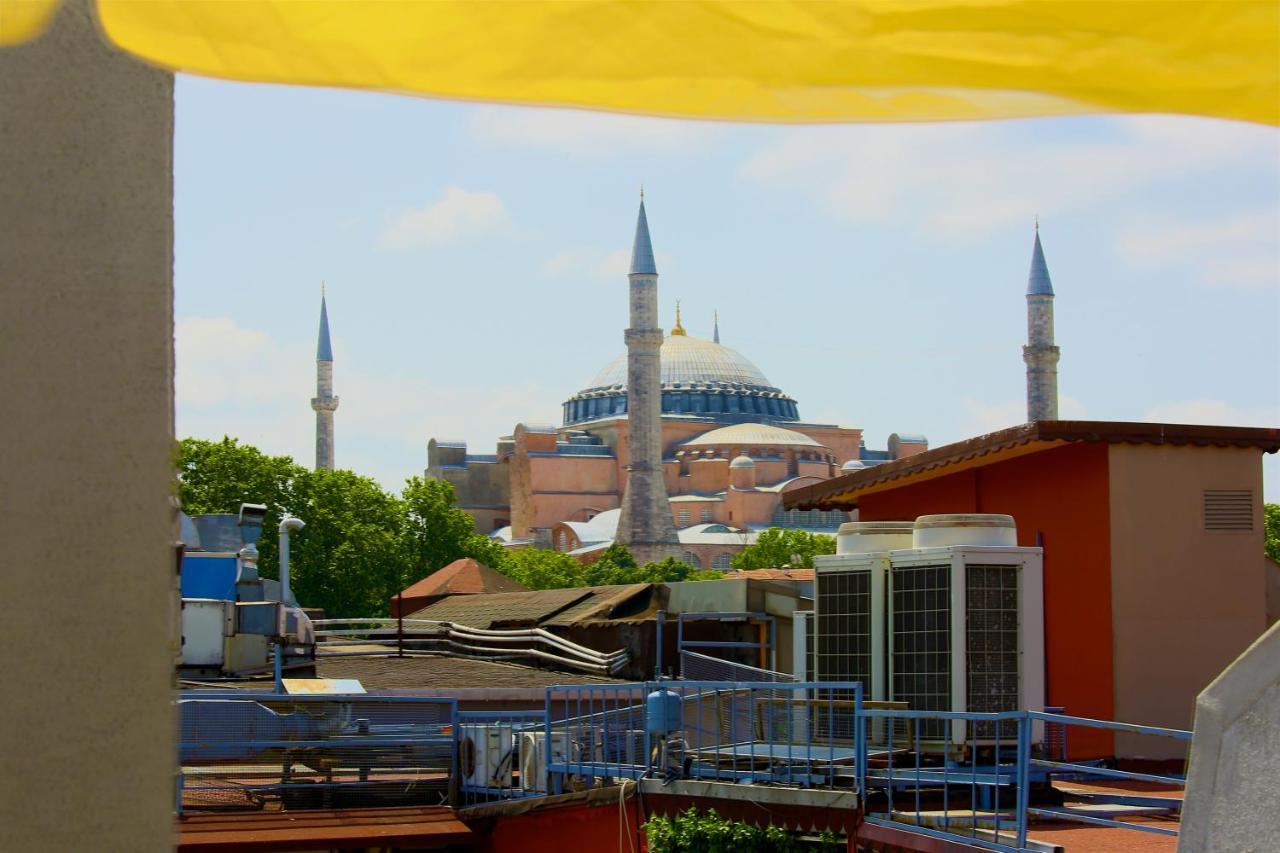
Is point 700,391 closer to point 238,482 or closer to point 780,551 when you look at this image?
point 780,551

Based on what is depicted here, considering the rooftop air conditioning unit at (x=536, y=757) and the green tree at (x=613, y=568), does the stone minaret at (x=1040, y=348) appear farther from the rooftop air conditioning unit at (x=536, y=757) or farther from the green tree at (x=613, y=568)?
the rooftop air conditioning unit at (x=536, y=757)

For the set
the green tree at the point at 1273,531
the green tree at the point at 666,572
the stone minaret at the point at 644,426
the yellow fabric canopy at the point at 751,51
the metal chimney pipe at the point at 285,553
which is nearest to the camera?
the yellow fabric canopy at the point at 751,51

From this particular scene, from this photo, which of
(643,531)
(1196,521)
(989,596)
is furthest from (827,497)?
(643,531)

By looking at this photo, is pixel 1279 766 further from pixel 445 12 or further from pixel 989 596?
pixel 989 596

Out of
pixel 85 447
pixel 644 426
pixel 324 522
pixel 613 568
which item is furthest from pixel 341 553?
pixel 85 447

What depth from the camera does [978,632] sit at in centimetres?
928

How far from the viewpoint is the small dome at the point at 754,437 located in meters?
98.0

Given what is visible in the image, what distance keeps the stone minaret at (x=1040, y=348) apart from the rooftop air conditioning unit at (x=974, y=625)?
76.6m

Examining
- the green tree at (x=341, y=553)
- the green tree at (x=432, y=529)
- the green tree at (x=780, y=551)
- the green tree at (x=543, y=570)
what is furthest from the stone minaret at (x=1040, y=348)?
the green tree at (x=341, y=553)

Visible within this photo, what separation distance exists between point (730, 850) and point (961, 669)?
1.67 m

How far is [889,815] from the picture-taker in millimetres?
8336

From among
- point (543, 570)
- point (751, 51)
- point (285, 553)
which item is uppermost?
point (751, 51)

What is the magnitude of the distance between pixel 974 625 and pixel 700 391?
97613 millimetres

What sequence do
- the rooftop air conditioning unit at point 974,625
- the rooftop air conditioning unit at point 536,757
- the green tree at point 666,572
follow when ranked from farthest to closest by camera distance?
the green tree at point 666,572
the rooftop air conditioning unit at point 536,757
the rooftop air conditioning unit at point 974,625
